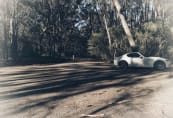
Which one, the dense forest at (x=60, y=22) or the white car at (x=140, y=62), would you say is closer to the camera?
the white car at (x=140, y=62)

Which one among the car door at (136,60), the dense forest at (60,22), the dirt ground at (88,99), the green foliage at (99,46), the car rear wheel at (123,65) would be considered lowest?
the dirt ground at (88,99)

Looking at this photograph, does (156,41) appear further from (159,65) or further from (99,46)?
(159,65)

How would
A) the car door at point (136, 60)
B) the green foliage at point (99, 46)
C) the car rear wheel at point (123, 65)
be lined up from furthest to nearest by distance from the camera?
the green foliage at point (99, 46), the car rear wheel at point (123, 65), the car door at point (136, 60)

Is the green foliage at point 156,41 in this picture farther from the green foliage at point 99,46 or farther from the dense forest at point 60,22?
the green foliage at point 99,46

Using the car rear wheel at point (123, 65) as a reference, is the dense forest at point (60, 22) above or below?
above

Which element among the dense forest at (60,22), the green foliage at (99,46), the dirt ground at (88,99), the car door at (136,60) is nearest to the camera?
the dirt ground at (88,99)

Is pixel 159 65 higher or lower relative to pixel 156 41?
lower

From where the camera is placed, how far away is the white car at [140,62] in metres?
23.8

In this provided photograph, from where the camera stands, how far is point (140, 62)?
24.6 m

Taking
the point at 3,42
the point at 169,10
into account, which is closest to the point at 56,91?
the point at 169,10

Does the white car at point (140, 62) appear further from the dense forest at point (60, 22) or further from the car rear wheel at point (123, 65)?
the dense forest at point (60, 22)

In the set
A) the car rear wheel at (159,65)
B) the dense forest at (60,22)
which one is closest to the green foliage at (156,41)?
the dense forest at (60,22)

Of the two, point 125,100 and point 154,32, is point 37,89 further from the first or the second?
point 154,32

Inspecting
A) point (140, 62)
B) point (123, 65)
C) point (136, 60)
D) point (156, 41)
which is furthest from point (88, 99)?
point (156, 41)
